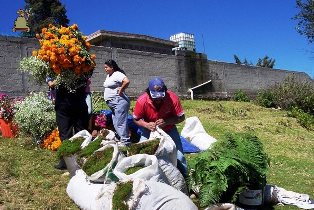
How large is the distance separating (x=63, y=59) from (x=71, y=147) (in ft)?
4.56

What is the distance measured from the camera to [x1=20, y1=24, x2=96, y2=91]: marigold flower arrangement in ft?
18.0

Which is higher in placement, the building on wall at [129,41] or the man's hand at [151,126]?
the building on wall at [129,41]

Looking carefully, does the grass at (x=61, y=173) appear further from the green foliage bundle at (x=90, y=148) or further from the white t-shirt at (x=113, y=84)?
the white t-shirt at (x=113, y=84)

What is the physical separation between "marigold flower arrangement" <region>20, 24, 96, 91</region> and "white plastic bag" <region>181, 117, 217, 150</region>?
8.26ft

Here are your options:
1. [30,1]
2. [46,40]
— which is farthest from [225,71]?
[30,1]

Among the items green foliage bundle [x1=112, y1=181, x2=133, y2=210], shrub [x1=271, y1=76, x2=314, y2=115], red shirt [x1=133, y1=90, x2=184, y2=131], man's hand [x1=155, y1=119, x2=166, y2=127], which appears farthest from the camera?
shrub [x1=271, y1=76, x2=314, y2=115]

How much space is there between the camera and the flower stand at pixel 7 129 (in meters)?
7.90

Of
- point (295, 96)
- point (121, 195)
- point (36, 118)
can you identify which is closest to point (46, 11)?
point (295, 96)

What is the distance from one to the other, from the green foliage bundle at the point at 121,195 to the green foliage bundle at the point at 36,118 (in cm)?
398

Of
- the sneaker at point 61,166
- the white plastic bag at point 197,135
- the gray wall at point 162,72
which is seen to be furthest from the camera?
the gray wall at point 162,72

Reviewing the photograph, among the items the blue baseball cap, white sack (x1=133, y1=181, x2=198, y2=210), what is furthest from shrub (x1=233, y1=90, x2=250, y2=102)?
white sack (x1=133, y1=181, x2=198, y2=210)

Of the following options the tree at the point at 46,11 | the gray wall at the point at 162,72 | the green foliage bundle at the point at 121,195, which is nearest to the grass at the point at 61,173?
the green foliage bundle at the point at 121,195

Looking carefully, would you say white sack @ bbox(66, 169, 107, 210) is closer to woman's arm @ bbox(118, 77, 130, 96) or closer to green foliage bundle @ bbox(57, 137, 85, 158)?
green foliage bundle @ bbox(57, 137, 85, 158)

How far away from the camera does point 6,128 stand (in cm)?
794
